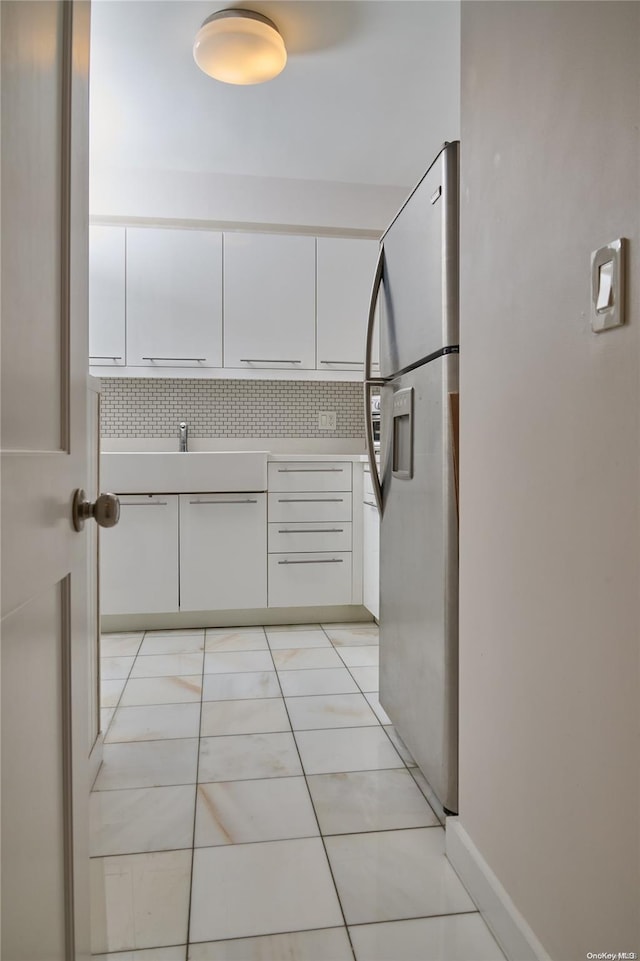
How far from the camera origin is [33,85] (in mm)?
620

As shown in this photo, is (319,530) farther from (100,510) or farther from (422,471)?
(100,510)

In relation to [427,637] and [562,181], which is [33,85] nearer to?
[562,181]

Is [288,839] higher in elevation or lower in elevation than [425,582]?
lower

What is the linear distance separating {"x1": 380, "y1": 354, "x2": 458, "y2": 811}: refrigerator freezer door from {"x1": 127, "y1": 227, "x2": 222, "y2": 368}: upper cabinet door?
70.2 inches

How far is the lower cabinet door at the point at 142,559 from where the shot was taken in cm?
316

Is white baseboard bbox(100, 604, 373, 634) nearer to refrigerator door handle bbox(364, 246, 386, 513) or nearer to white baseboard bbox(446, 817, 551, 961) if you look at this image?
refrigerator door handle bbox(364, 246, 386, 513)

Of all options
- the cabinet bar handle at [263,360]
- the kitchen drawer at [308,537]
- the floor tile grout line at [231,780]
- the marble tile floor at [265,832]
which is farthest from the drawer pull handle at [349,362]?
the floor tile grout line at [231,780]

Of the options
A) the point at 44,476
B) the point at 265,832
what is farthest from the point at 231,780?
the point at 44,476

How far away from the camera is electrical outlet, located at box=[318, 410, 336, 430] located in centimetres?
397

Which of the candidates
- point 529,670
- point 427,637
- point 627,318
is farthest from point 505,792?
point 627,318

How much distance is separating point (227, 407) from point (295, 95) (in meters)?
1.75

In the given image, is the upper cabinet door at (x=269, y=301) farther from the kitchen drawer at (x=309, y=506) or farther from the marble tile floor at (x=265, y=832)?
the marble tile floor at (x=265, y=832)

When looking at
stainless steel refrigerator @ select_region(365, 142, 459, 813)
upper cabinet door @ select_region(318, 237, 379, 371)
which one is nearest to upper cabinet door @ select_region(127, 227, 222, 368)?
upper cabinet door @ select_region(318, 237, 379, 371)

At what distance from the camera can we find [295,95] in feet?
8.98
